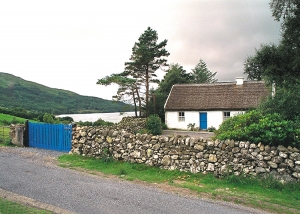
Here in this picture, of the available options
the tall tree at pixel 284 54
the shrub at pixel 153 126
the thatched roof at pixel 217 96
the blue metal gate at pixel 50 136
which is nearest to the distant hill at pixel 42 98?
the thatched roof at pixel 217 96

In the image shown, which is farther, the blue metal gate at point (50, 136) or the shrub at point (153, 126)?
the shrub at point (153, 126)

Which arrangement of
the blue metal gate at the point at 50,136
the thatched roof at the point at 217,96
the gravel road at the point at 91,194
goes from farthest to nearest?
the thatched roof at the point at 217,96
the blue metal gate at the point at 50,136
the gravel road at the point at 91,194

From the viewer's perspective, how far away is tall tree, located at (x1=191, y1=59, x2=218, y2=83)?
6988cm

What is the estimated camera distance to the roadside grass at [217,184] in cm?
764

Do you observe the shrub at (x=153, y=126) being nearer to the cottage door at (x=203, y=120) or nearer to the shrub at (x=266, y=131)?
the cottage door at (x=203, y=120)

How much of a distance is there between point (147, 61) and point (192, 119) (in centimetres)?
1327

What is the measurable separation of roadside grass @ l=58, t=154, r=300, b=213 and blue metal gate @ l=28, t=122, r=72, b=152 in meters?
2.88

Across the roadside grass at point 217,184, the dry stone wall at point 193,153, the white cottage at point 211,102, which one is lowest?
the roadside grass at point 217,184

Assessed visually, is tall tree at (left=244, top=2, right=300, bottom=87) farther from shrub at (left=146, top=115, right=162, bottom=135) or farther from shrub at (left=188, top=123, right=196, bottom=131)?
shrub at (left=188, top=123, right=196, bottom=131)

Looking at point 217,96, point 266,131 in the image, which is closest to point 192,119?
point 217,96

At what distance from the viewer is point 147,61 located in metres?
41.2

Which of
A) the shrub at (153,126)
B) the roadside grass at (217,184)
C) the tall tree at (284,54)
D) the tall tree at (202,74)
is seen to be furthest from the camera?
the tall tree at (202,74)

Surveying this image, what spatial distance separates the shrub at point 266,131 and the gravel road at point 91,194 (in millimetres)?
3396

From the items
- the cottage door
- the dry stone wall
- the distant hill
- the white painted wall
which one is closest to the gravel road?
the dry stone wall
